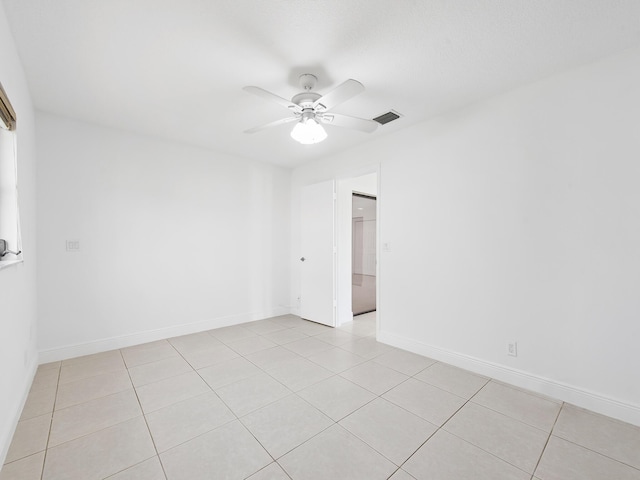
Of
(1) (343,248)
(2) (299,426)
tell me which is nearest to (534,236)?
(2) (299,426)

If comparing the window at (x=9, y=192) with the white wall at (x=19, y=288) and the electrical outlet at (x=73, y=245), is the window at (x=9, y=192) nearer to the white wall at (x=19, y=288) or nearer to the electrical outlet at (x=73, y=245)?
the white wall at (x=19, y=288)

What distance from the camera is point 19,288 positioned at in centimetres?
200

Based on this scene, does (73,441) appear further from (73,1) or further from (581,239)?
(581,239)

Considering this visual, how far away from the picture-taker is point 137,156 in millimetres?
3340

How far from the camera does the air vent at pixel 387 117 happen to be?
2.81m

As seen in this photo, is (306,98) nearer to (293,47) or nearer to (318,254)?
(293,47)

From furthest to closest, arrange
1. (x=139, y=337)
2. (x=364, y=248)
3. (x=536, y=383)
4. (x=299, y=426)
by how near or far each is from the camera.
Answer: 1. (x=364, y=248)
2. (x=139, y=337)
3. (x=536, y=383)
4. (x=299, y=426)

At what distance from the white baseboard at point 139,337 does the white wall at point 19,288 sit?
20cm

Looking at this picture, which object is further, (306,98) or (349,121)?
(349,121)

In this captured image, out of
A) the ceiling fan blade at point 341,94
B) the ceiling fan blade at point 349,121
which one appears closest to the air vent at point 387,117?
the ceiling fan blade at point 349,121

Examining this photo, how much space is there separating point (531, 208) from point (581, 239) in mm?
395

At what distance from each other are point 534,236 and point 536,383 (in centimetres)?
119

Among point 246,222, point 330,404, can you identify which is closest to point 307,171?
point 246,222

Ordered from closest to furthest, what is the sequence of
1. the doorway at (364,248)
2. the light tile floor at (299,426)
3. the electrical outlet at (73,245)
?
the light tile floor at (299,426) < the electrical outlet at (73,245) < the doorway at (364,248)
